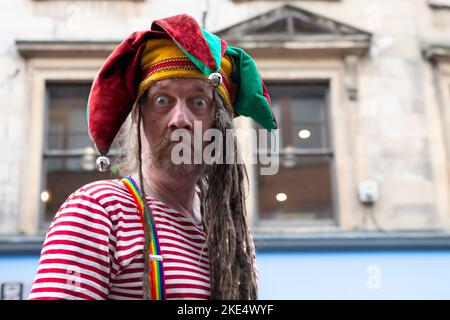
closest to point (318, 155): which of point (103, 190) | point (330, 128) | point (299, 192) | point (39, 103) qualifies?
point (330, 128)

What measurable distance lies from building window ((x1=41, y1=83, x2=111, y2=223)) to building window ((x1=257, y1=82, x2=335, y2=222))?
175 cm

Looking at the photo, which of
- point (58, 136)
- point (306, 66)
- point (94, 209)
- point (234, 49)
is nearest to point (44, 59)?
point (58, 136)

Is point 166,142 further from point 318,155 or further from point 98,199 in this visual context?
point 318,155

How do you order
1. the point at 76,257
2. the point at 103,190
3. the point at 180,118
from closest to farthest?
the point at 76,257 → the point at 103,190 → the point at 180,118

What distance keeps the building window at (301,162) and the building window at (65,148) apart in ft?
5.74

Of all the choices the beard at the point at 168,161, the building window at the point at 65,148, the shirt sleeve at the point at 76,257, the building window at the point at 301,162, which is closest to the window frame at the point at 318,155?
the building window at the point at 301,162

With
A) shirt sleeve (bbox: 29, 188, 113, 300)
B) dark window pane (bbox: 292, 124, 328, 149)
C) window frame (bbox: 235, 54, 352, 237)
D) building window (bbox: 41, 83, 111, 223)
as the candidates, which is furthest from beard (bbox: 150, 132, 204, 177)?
dark window pane (bbox: 292, 124, 328, 149)

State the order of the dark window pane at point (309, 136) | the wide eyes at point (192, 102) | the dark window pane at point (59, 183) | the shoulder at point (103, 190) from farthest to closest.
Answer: the dark window pane at point (309, 136) < the dark window pane at point (59, 183) < the wide eyes at point (192, 102) < the shoulder at point (103, 190)

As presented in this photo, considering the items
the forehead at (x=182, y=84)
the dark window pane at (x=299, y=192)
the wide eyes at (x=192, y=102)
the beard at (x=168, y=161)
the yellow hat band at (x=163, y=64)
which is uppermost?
the dark window pane at (x=299, y=192)

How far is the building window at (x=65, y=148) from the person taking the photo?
19.1ft

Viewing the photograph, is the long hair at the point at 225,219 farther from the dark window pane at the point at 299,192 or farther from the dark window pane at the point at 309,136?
the dark window pane at the point at 309,136

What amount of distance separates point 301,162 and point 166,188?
14.5 feet

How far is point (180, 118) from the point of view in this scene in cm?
154
